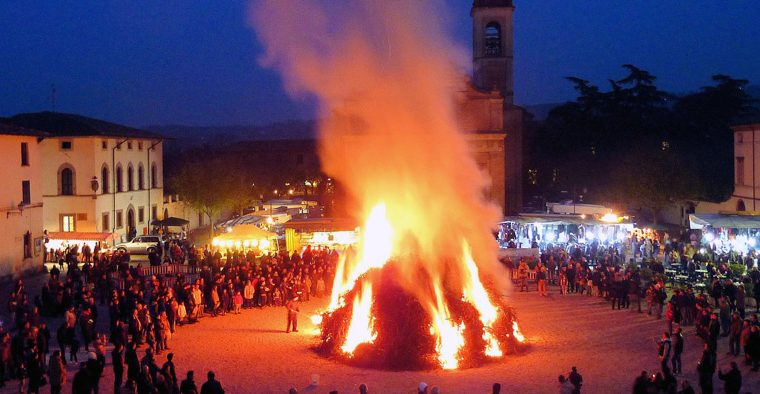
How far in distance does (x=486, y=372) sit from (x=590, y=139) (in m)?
51.7

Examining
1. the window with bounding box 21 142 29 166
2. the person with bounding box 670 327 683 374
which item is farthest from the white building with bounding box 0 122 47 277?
the person with bounding box 670 327 683 374

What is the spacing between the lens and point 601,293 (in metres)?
23.8

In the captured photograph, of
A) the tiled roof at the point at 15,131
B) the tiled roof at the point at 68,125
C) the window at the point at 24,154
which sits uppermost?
the tiled roof at the point at 68,125

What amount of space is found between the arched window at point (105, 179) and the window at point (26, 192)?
929 cm

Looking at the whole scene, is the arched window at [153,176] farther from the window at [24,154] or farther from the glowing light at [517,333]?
the glowing light at [517,333]

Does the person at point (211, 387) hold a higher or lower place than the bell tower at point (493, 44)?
lower

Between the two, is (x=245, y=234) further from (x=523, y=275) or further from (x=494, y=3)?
(x=494, y=3)

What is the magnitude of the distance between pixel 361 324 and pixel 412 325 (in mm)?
1522

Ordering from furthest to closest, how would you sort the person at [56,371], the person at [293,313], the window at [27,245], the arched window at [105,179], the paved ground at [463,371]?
the arched window at [105,179] → the window at [27,245] → the person at [293,313] → the paved ground at [463,371] → the person at [56,371]

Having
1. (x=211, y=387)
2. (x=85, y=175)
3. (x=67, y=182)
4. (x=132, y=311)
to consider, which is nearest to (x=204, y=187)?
(x=85, y=175)

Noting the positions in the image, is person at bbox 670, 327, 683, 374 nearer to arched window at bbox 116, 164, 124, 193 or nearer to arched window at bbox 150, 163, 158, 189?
→ arched window at bbox 116, 164, 124, 193

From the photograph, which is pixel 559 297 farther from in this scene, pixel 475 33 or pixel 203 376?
pixel 475 33

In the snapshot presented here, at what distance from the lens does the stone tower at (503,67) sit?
5025 cm

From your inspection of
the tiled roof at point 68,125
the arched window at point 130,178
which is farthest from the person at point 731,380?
the arched window at point 130,178
